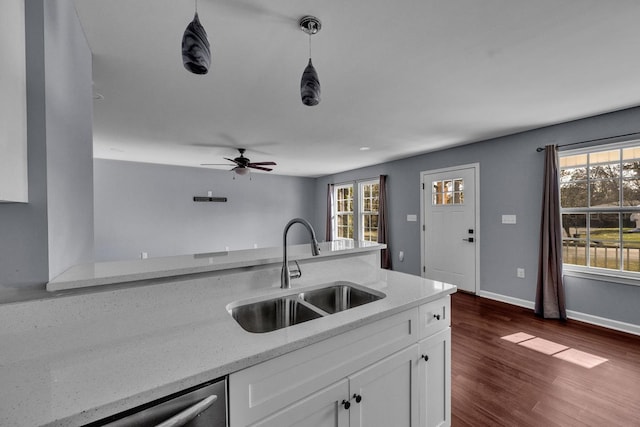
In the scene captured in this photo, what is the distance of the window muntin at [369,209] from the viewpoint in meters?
6.24

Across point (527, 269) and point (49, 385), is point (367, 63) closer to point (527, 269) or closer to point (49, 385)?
point (49, 385)

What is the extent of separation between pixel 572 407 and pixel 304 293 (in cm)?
206

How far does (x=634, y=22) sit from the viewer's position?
1587 millimetres

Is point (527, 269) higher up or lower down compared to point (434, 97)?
lower down

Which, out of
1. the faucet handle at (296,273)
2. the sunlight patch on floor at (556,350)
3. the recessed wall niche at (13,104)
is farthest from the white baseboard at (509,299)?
the recessed wall niche at (13,104)

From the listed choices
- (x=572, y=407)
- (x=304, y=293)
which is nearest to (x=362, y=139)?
(x=304, y=293)

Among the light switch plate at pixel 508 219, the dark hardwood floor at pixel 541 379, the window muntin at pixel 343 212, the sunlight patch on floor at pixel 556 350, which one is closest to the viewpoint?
the dark hardwood floor at pixel 541 379

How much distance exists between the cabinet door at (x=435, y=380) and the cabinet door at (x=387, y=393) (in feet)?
0.20

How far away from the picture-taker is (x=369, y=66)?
206 centimetres

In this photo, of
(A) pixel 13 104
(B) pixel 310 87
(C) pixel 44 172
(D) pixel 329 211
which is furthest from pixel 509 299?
(A) pixel 13 104

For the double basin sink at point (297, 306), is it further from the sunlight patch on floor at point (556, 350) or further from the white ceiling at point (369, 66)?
the sunlight patch on floor at point (556, 350)

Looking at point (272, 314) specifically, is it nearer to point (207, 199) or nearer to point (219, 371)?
point (219, 371)

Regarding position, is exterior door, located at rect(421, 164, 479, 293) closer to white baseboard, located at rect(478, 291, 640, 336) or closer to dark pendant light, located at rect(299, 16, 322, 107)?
white baseboard, located at rect(478, 291, 640, 336)

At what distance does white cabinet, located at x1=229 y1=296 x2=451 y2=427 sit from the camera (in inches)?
33.6
